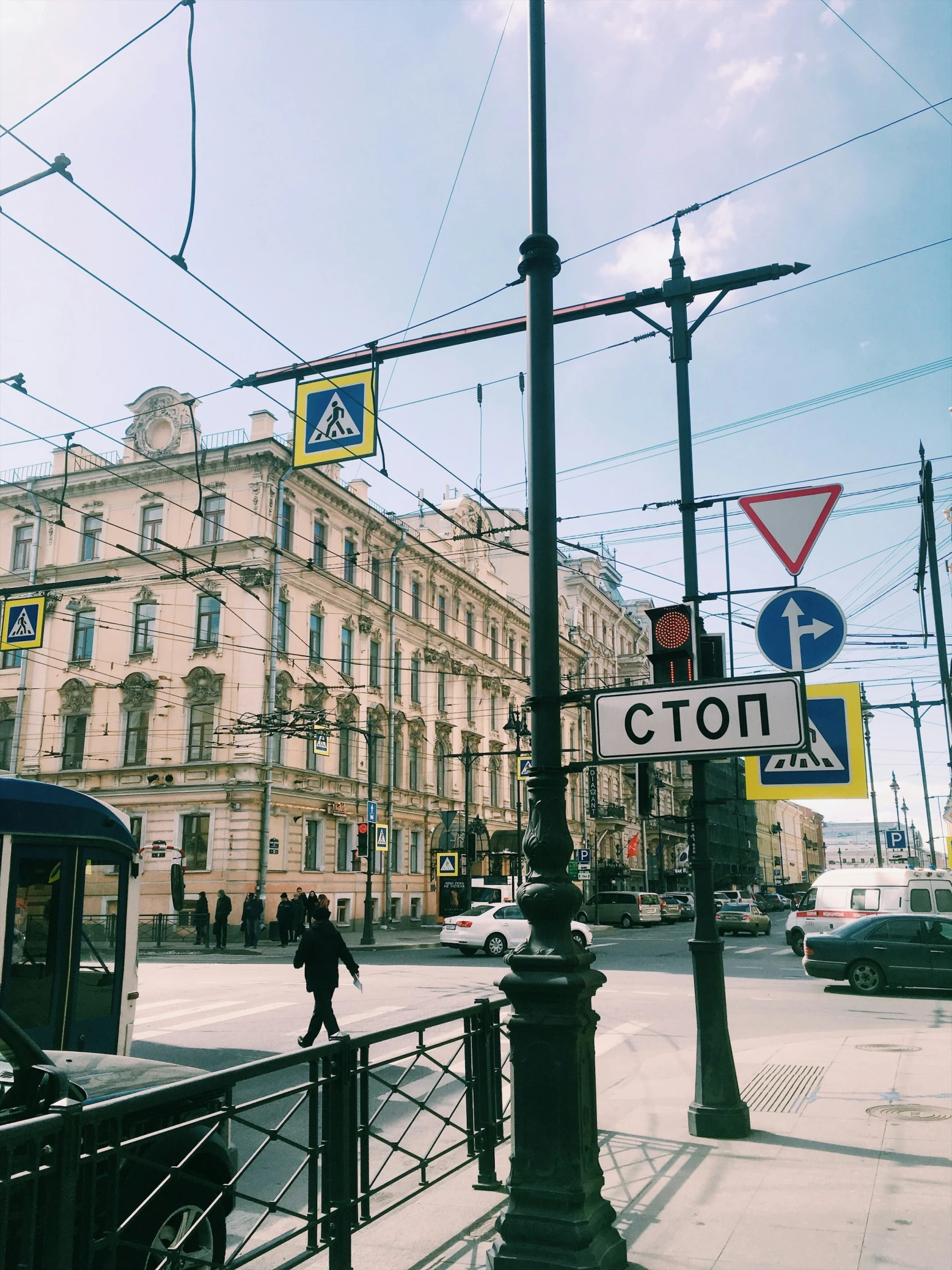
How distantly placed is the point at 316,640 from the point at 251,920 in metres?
13.0

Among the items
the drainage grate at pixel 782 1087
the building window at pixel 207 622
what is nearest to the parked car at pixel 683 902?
the building window at pixel 207 622

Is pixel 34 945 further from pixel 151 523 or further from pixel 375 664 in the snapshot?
pixel 375 664

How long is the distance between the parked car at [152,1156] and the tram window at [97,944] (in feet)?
13.2

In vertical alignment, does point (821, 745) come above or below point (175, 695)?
below

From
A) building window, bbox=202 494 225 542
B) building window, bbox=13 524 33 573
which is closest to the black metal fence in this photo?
building window, bbox=202 494 225 542

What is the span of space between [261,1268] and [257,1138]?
2469mm

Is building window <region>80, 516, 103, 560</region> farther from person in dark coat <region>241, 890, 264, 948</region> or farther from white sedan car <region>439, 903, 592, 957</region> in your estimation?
white sedan car <region>439, 903, 592, 957</region>

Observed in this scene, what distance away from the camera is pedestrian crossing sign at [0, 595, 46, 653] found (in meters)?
19.6

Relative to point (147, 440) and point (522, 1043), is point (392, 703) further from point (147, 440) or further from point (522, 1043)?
point (522, 1043)

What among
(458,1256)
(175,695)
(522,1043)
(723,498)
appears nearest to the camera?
(522,1043)

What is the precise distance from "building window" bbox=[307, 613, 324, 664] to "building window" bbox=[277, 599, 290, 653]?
55.2 inches

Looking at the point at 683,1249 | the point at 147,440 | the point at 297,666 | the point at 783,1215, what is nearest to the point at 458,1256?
the point at 683,1249

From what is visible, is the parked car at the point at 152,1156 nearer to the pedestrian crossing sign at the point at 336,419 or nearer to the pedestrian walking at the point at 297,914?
the pedestrian crossing sign at the point at 336,419

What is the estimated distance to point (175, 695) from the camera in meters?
37.5
